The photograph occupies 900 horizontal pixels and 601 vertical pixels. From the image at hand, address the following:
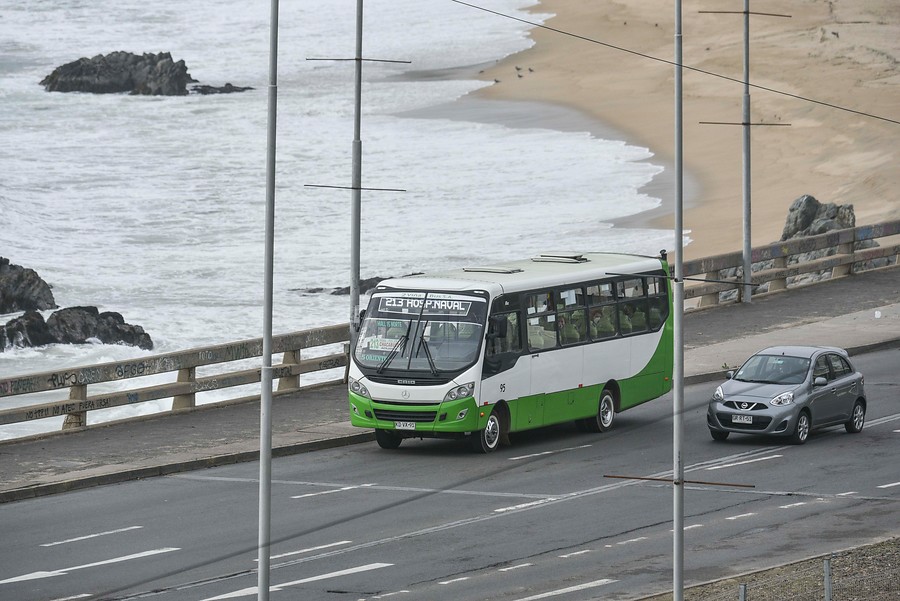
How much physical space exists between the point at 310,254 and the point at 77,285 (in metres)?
9.44

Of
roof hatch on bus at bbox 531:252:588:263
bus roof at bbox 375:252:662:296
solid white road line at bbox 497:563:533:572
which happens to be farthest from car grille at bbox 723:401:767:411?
solid white road line at bbox 497:563:533:572

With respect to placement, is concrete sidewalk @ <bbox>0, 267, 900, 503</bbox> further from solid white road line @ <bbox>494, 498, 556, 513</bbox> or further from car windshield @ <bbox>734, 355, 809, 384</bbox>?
solid white road line @ <bbox>494, 498, 556, 513</bbox>

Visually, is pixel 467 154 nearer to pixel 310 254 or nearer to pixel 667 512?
pixel 310 254

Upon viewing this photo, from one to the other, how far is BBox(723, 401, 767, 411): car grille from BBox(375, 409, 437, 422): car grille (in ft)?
16.6

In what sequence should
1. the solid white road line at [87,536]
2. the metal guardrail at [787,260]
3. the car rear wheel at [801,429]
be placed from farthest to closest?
1. the metal guardrail at [787,260]
2. the car rear wheel at [801,429]
3. the solid white road line at [87,536]

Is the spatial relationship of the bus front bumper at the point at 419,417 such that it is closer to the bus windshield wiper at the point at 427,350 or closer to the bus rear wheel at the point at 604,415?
the bus windshield wiper at the point at 427,350

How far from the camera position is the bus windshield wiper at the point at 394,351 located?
27078 mm

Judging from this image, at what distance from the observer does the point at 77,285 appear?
6294 cm

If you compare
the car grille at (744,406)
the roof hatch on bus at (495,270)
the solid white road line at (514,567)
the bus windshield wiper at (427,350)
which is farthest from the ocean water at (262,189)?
the solid white road line at (514,567)

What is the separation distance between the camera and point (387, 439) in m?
28.1

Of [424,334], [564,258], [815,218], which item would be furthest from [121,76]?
[424,334]

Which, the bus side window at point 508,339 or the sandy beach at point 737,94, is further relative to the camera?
the sandy beach at point 737,94

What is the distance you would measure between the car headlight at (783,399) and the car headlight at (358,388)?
21.5 ft

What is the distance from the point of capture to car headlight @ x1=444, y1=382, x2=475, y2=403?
2667 centimetres
